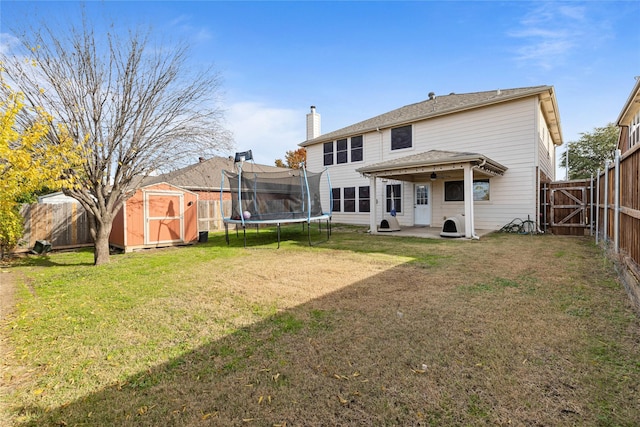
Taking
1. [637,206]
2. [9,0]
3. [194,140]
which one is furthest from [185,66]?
[637,206]

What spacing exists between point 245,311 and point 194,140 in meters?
5.14

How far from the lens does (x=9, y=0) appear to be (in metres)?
5.57

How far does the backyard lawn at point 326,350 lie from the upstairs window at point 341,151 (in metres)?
11.4

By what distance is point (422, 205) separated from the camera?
13.0 metres

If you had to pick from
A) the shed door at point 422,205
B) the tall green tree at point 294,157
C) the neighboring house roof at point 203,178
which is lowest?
Result: the shed door at point 422,205

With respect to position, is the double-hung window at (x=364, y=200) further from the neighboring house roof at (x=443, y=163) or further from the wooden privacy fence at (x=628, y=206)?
the wooden privacy fence at (x=628, y=206)

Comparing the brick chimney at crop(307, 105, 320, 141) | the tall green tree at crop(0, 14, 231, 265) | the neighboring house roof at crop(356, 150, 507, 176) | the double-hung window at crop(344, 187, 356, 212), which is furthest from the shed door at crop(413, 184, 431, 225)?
the tall green tree at crop(0, 14, 231, 265)

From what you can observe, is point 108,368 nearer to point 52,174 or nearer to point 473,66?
point 52,174

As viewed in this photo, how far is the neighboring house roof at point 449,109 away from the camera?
1017 cm

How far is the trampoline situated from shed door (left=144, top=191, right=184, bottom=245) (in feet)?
4.51

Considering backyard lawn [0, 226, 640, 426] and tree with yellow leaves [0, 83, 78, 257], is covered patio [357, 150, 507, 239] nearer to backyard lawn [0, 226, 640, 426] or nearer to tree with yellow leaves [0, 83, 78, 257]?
backyard lawn [0, 226, 640, 426]

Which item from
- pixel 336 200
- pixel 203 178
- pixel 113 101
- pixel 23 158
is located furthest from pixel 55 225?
pixel 336 200

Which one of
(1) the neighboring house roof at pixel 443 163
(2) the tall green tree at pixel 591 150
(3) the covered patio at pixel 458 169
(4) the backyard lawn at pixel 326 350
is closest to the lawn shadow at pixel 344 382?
(4) the backyard lawn at pixel 326 350

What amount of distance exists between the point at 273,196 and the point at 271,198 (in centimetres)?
13
